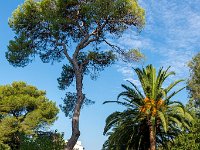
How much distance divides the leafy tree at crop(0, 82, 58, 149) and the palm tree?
1786 centimetres

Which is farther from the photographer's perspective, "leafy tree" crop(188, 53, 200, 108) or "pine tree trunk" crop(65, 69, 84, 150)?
"leafy tree" crop(188, 53, 200, 108)

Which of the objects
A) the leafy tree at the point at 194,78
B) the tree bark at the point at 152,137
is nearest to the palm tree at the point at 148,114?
the tree bark at the point at 152,137

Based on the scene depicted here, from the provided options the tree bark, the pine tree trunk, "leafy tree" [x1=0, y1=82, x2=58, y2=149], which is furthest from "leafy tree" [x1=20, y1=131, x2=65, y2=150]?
"leafy tree" [x1=0, y1=82, x2=58, y2=149]

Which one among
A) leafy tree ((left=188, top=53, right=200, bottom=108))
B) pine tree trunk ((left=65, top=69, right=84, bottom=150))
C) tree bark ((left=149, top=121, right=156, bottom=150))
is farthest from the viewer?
leafy tree ((left=188, top=53, right=200, bottom=108))

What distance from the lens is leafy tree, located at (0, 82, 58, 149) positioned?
4384 centimetres

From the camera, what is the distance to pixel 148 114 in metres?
26.9

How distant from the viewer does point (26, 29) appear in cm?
3078

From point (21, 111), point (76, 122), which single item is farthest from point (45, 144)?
point (21, 111)

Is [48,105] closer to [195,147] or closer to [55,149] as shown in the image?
[55,149]

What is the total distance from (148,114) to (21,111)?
22.1 m

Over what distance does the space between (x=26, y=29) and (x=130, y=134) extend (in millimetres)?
10475

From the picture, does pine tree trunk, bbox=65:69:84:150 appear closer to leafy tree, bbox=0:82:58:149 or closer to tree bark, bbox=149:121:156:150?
tree bark, bbox=149:121:156:150

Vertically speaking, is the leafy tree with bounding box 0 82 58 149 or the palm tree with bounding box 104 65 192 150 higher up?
the leafy tree with bounding box 0 82 58 149

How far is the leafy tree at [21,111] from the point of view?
4384cm
